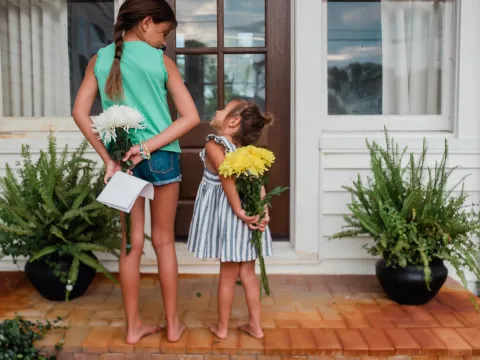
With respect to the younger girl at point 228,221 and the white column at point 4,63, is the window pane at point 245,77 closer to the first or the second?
the younger girl at point 228,221

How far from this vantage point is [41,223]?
10.2 ft

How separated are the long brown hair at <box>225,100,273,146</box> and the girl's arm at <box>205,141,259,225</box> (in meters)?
0.14

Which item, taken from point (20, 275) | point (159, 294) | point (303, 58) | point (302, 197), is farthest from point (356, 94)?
point (20, 275)

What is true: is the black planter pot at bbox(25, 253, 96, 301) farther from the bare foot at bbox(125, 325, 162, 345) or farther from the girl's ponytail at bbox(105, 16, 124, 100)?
the girl's ponytail at bbox(105, 16, 124, 100)

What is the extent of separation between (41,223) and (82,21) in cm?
162

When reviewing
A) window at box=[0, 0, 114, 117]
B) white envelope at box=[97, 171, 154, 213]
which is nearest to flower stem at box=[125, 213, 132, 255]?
white envelope at box=[97, 171, 154, 213]

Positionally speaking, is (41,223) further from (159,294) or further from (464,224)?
(464,224)

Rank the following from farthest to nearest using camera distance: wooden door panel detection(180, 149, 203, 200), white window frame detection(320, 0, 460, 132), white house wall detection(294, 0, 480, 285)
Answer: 1. wooden door panel detection(180, 149, 203, 200)
2. white window frame detection(320, 0, 460, 132)
3. white house wall detection(294, 0, 480, 285)

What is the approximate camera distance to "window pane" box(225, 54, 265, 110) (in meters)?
3.90

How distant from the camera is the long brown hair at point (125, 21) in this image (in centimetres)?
236

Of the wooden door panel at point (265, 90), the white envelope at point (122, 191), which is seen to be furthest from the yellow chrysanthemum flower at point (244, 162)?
the wooden door panel at point (265, 90)

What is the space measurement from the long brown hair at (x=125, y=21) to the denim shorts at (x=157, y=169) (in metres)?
0.31

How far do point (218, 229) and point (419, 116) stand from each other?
6.45 ft

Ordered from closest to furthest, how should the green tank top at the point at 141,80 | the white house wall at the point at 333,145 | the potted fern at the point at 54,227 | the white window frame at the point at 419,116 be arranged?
the green tank top at the point at 141,80 → the potted fern at the point at 54,227 → the white house wall at the point at 333,145 → the white window frame at the point at 419,116
